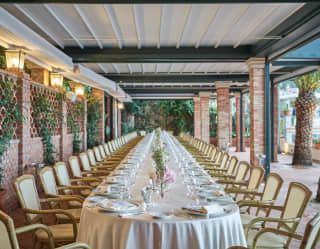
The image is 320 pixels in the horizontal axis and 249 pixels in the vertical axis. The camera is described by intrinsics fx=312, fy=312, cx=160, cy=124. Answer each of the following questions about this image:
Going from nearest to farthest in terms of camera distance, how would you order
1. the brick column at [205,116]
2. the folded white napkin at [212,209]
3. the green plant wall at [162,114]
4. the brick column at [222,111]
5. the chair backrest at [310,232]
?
the chair backrest at [310,232]
the folded white napkin at [212,209]
the brick column at [222,111]
the brick column at [205,116]
the green plant wall at [162,114]

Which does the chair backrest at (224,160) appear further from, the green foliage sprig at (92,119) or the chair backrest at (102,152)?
the green foliage sprig at (92,119)

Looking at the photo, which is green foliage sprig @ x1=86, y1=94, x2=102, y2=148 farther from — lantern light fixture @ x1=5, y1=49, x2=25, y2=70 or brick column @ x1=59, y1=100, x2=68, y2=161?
lantern light fixture @ x1=5, y1=49, x2=25, y2=70

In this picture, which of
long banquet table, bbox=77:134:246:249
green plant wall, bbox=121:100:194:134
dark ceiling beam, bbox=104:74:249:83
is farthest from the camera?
green plant wall, bbox=121:100:194:134

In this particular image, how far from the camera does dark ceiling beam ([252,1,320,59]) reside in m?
4.79

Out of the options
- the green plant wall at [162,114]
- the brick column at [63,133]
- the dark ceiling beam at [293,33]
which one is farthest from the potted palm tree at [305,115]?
the green plant wall at [162,114]

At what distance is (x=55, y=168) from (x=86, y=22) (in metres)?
2.76

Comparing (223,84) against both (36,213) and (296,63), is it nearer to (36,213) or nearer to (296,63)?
(296,63)

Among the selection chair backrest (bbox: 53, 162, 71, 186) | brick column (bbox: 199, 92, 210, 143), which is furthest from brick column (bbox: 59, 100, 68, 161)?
brick column (bbox: 199, 92, 210, 143)

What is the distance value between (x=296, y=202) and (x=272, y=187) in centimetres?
64

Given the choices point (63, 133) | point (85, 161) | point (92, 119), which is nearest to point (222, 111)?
point (92, 119)

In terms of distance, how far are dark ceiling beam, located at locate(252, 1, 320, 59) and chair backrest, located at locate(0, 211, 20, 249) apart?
15.2ft

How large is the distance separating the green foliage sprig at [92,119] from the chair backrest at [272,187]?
935 cm

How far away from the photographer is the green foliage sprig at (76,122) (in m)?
9.33

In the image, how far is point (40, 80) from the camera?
7.89 meters
